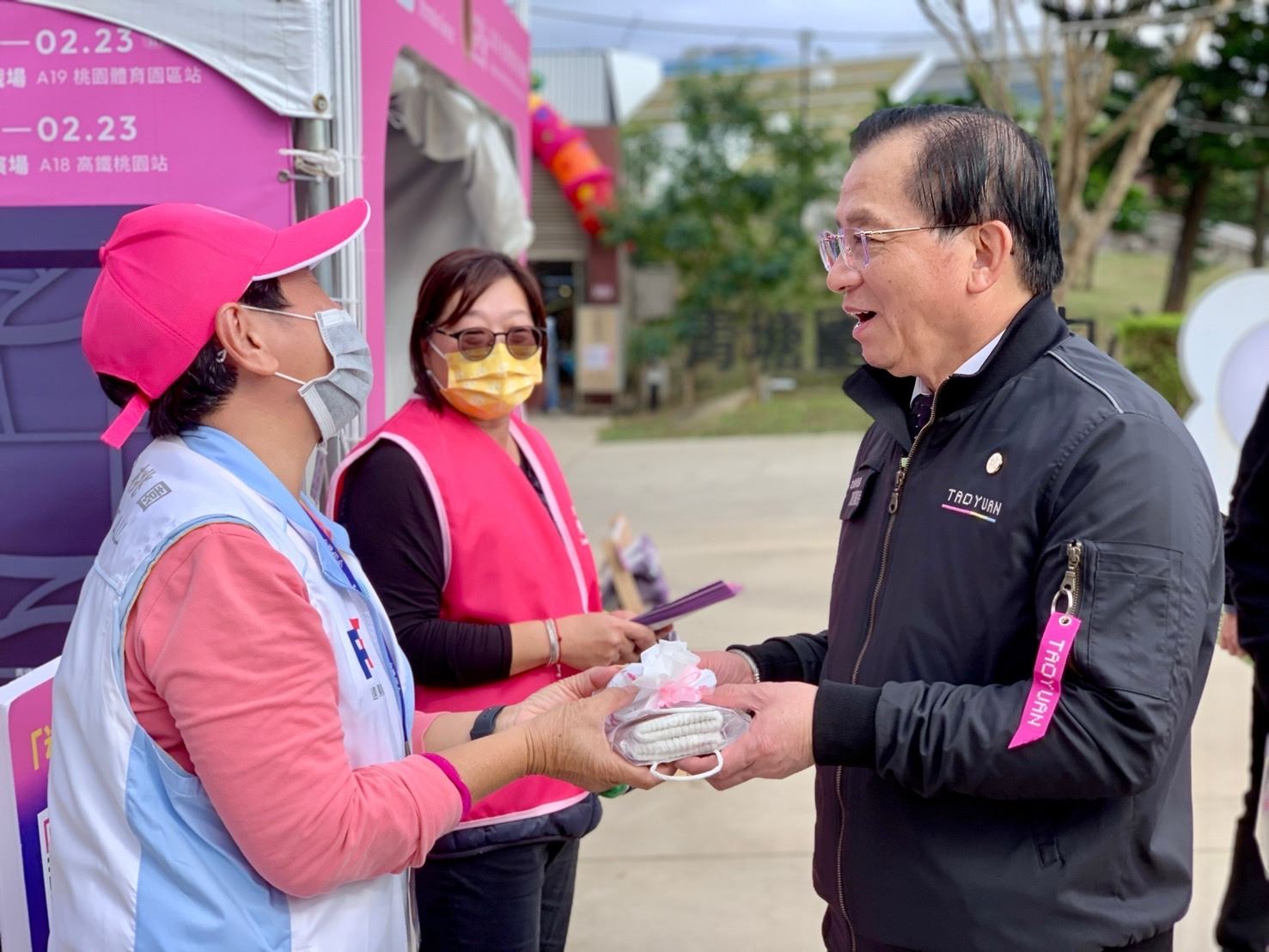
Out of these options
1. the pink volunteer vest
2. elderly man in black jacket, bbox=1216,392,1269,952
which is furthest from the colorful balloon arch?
the pink volunteer vest

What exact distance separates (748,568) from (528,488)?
5.94 meters

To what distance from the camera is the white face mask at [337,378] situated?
63.3 inches

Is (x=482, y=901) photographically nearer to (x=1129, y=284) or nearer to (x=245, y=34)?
(x=245, y=34)

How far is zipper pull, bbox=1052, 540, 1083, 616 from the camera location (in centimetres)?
145

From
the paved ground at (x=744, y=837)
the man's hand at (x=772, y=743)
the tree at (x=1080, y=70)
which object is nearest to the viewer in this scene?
the man's hand at (x=772, y=743)

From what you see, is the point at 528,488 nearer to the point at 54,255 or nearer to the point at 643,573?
the point at 54,255

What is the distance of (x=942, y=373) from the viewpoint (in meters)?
1.73

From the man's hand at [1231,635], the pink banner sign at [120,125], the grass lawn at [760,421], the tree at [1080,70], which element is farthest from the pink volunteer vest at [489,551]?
the grass lawn at [760,421]

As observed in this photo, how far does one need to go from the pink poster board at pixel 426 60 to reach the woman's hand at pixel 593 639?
648mm

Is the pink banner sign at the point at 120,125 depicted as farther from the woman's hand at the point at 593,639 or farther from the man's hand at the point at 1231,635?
the man's hand at the point at 1231,635

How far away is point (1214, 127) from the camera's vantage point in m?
17.2

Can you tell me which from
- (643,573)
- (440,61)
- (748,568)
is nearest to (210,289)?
(440,61)

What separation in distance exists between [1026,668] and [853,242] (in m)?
0.62

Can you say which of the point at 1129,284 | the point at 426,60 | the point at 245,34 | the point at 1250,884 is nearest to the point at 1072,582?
the point at 245,34
